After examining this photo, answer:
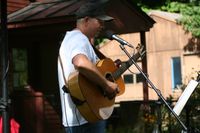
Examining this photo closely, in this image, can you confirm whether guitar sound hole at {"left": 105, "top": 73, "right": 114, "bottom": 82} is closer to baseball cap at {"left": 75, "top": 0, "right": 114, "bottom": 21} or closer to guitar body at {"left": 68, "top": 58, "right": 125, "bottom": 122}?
guitar body at {"left": 68, "top": 58, "right": 125, "bottom": 122}

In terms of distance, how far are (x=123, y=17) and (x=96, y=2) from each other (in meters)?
7.85

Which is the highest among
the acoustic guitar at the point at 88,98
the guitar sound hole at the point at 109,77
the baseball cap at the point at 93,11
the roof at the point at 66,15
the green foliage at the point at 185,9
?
the green foliage at the point at 185,9

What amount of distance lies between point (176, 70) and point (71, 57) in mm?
22584

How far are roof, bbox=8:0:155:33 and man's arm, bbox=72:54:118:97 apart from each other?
245 inches

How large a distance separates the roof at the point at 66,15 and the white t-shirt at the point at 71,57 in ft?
19.6

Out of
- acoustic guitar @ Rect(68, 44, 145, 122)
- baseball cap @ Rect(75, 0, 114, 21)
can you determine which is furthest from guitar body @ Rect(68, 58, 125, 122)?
baseball cap @ Rect(75, 0, 114, 21)

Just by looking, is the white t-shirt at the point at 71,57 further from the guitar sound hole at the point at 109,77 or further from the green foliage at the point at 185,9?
the green foliage at the point at 185,9

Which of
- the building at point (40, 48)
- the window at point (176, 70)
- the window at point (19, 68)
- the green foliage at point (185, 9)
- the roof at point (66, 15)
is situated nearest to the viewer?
the building at point (40, 48)

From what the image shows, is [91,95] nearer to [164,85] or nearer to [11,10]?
[11,10]

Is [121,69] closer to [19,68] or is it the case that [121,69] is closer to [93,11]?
[93,11]

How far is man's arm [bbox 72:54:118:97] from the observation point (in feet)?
14.0

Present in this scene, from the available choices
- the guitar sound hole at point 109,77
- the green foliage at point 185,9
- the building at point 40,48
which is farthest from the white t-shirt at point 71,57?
the green foliage at point 185,9

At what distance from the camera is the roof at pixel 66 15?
11.0m

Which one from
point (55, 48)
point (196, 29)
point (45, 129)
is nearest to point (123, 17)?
point (55, 48)
